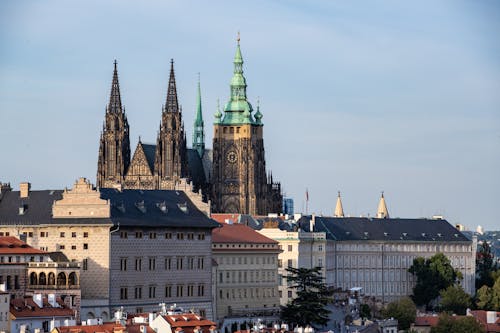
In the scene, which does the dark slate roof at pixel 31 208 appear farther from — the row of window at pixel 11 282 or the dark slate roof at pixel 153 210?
the row of window at pixel 11 282

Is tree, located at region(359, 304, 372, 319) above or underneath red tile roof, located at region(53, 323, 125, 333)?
above

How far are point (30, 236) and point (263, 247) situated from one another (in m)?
30.2

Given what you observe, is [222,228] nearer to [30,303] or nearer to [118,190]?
[118,190]

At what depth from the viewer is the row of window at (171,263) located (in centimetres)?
14288

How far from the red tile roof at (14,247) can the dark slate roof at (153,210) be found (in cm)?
664

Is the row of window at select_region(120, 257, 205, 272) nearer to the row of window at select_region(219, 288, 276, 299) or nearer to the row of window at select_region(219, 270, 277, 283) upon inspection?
the row of window at select_region(219, 288, 276, 299)

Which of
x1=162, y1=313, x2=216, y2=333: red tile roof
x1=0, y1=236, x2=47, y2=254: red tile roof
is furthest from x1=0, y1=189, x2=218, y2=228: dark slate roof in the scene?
x1=162, y1=313, x2=216, y2=333: red tile roof

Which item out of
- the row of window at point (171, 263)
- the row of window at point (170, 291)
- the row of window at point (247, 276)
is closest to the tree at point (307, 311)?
the row of window at point (247, 276)

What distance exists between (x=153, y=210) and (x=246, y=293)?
68.3 ft

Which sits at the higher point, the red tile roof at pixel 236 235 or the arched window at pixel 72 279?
the red tile roof at pixel 236 235

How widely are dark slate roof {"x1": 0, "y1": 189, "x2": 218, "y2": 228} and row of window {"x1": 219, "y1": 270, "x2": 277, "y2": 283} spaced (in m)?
10.7

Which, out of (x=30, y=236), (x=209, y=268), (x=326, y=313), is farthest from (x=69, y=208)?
(x=326, y=313)

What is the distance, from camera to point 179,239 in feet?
486

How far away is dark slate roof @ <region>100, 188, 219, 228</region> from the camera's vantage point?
143250mm
